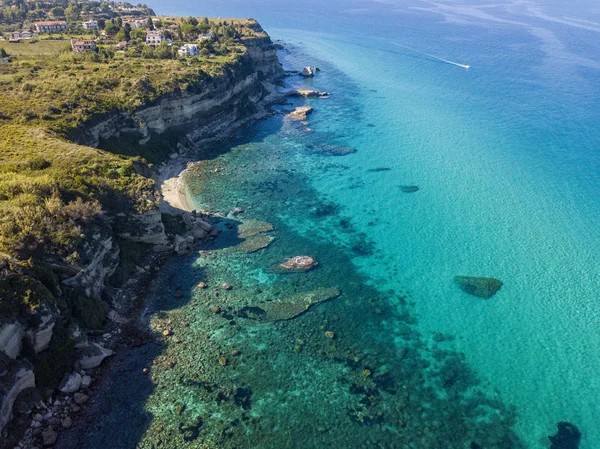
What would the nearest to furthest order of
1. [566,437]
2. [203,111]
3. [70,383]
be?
1. [566,437]
2. [70,383]
3. [203,111]

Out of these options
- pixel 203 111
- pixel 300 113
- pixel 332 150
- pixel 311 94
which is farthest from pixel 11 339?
pixel 311 94

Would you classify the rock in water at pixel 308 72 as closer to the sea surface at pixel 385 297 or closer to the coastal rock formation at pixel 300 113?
the coastal rock formation at pixel 300 113

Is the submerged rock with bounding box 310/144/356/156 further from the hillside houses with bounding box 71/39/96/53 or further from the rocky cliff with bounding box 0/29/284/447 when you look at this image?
the hillside houses with bounding box 71/39/96/53

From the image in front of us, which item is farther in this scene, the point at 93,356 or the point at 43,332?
the point at 93,356

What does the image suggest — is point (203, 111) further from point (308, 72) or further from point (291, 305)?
point (308, 72)

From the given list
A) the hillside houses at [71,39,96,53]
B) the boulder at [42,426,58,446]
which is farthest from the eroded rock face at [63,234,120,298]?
the hillside houses at [71,39,96,53]

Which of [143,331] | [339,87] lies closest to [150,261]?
[143,331]
